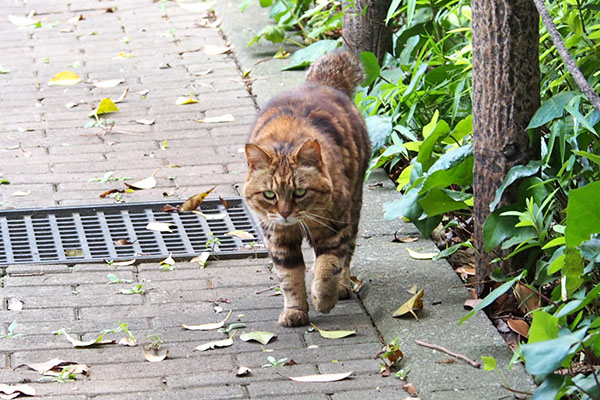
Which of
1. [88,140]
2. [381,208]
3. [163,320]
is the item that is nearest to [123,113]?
[88,140]

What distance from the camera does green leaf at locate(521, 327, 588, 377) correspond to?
2953mm

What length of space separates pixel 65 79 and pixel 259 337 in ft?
13.7

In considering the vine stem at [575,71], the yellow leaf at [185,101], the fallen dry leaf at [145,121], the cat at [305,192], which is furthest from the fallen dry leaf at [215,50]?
the vine stem at [575,71]

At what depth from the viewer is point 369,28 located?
664 cm

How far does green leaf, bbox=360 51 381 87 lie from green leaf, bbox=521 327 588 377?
3127 mm

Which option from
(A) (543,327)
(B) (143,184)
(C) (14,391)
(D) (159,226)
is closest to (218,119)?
(B) (143,184)

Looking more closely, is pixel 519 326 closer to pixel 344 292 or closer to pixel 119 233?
pixel 344 292

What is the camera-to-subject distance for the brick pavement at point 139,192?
159 inches

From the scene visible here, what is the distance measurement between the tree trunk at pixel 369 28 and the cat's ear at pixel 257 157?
7.64ft

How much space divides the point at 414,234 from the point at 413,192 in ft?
1.93

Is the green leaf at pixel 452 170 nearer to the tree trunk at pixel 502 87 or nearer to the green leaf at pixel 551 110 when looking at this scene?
the tree trunk at pixel 502 87

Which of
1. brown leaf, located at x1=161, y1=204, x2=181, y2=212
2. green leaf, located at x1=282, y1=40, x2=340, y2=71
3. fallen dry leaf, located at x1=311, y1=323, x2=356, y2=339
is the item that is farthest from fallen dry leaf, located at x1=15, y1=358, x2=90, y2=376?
green leaf, located at x1=282, y1=40, x2=340, y2=71

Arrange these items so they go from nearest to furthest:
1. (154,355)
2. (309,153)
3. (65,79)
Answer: (154,355) < (309,153) < (65,79)

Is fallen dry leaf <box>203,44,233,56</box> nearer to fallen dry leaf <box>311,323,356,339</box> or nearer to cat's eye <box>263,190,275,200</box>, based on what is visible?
cat's eye <box>263,190,275,200</box>
